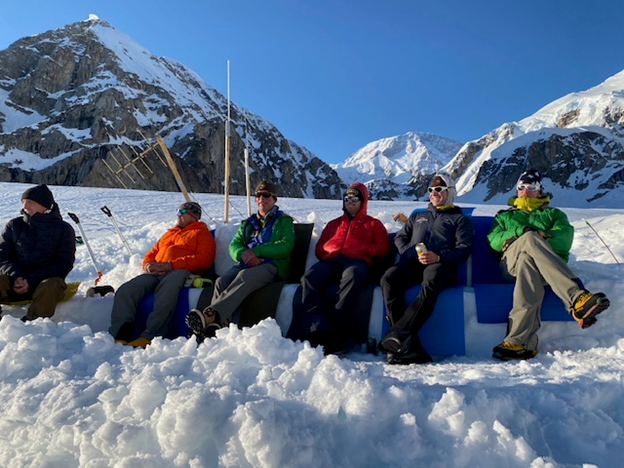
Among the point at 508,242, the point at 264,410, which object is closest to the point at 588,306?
the point at 508,242

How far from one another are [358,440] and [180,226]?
12.6 feet

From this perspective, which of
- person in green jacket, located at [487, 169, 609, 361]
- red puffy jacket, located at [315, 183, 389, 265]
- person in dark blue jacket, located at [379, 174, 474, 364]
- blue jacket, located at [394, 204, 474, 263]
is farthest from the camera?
red puffy jacket, located at [315, 183, 389, 265]

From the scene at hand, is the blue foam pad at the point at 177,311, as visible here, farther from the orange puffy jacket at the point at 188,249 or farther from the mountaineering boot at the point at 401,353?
the mountaineering boot at the point at 401,353

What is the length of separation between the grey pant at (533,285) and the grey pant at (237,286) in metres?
2.04

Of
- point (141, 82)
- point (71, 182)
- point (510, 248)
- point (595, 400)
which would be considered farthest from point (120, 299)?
point (141, 82)

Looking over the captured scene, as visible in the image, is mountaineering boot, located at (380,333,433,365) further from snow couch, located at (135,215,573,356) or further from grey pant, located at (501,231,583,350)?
grey pant, located at (501,231,583,350)

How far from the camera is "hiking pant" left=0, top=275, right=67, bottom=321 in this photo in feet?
13.5

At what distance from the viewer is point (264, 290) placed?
4191 mm

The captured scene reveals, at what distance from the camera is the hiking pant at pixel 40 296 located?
412 centimetres

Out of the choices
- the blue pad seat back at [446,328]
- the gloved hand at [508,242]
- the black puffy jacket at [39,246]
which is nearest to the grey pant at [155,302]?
the black puffy jacket at [39,246]

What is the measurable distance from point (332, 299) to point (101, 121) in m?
108

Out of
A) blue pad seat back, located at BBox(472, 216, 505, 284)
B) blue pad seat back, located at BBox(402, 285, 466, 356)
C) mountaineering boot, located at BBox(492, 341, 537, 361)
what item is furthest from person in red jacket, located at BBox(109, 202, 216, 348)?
mountaineering boot, located at BBox(492, 341, 537, 361)

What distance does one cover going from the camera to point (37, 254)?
4398 mm

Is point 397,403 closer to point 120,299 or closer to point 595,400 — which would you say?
point 595,400
